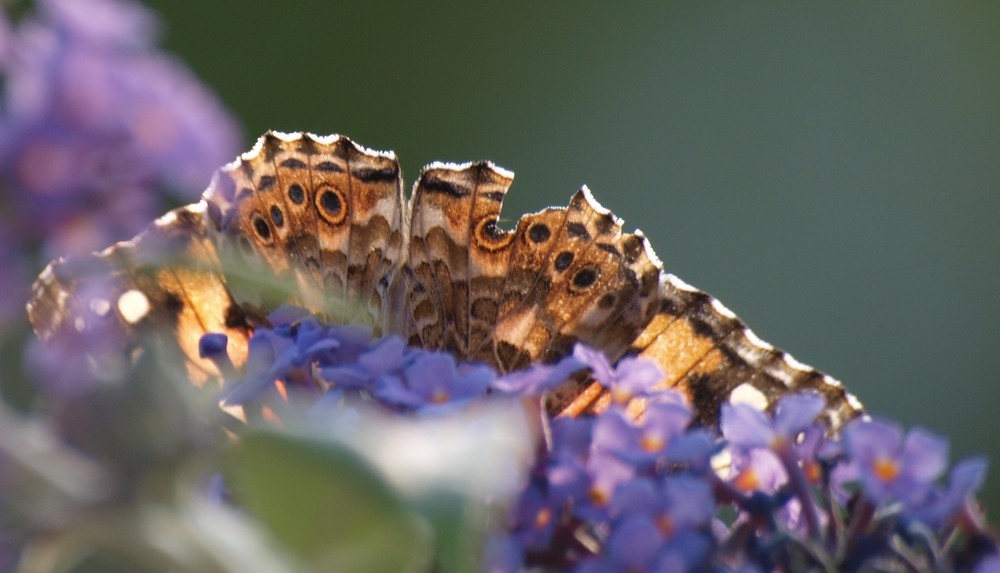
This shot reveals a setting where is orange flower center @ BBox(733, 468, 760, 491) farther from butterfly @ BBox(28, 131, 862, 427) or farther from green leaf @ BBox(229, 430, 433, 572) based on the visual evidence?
green leaf @ BBox(229, 430, 433, 572)

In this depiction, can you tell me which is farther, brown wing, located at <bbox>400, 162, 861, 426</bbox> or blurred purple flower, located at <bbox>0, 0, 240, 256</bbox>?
brown wing, located at <bbox>400, 162, 861, 426</bbox>

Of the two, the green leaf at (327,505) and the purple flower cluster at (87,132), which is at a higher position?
the purple flower cluster at (87,132)

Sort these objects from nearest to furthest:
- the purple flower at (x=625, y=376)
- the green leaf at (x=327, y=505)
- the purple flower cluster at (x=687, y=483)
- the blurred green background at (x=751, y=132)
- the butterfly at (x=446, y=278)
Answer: the green leaf at (x=327, y=505) < the purple flower cluster at (x=687, y=483) < the purple flower at (x=625, y=376) < the butterfly at (x=446, y=278) < the blurred green background at (x=751, y=132)

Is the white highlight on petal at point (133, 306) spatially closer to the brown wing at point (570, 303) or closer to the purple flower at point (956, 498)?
the brown wing at point (570, 303)

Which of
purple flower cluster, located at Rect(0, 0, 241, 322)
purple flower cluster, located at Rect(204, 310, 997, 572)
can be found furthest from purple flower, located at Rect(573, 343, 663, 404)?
purple flower cluster, located at Rect(0, 0, 241, 322)

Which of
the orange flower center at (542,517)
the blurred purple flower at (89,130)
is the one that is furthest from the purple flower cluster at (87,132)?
the orange flower center at (542,517)

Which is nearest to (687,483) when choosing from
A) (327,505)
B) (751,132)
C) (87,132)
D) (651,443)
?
(651,443)

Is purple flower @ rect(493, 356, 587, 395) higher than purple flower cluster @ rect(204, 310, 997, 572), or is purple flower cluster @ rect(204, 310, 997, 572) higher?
purple flower @ rect(493, 356, 587, 395)
